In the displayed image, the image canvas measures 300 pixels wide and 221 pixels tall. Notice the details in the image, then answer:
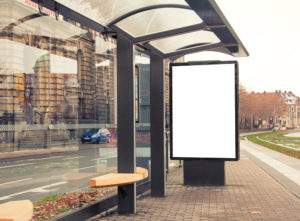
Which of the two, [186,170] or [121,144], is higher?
[121,144]

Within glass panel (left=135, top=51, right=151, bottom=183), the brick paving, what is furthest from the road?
glass panel (left=135, top=51, right=151, bottom=183)

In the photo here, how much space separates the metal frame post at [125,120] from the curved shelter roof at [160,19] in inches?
9.9

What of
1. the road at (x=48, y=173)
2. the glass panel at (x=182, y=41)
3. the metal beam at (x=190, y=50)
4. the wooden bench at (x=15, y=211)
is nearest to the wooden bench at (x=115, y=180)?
the road at (x=48, y=173)

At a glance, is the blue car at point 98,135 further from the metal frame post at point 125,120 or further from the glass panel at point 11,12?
the glass panel at point 11,12

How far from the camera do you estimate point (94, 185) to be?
6.10 metres

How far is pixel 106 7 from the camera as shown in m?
6.00

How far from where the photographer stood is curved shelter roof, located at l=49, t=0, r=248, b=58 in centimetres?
570

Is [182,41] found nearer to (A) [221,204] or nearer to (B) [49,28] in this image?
(A) [221,204]

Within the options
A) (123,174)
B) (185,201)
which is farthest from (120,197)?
(185,201)

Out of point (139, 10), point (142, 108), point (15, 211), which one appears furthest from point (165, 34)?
point (15, 211)

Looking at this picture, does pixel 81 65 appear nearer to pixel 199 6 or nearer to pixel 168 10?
pixel 168 10

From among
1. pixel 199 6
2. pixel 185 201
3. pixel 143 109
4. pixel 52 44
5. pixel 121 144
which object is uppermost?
pixel 199 6

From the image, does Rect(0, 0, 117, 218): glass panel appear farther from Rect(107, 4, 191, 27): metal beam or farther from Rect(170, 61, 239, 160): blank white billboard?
Rect(170, 61, 239, 160): blank white billboard

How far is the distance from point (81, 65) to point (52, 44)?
99cm
